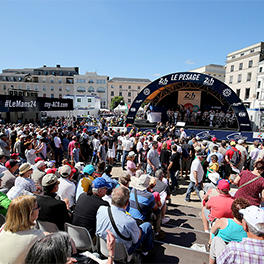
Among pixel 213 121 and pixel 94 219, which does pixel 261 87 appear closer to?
pixel 213 121

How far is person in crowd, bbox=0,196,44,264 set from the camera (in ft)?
5.12

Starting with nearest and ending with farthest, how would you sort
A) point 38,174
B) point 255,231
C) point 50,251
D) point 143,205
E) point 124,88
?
point 50,251
point 255,231
point 143,205
point 38,174
point 124,88

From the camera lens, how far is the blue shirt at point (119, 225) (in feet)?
7.59

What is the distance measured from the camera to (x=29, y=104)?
585 inches

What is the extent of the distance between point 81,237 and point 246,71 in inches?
1674

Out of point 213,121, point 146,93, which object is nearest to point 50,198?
point 146,93

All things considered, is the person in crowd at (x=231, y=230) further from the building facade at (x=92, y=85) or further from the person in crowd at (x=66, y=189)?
the building facade at (x=92, y=85)

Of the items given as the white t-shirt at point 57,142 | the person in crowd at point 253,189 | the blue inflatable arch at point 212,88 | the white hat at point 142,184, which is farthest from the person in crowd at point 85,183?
the blue inflatable arch at point 212,88

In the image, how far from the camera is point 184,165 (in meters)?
7.54

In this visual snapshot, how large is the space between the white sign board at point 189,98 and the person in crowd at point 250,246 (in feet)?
67.1

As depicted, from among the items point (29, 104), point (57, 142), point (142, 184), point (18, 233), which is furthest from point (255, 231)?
point (29, 104)

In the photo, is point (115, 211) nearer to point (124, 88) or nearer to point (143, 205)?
point (143, 205)

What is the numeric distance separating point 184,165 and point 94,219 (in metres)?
5.65

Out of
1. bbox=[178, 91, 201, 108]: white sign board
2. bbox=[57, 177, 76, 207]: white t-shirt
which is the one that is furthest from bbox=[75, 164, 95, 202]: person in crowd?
bbox=[178, 91, 201, 108]: white sign board
